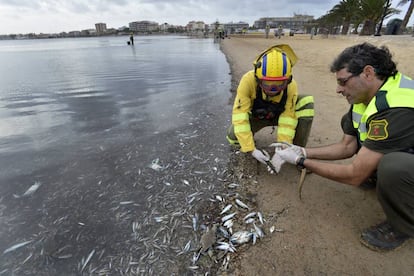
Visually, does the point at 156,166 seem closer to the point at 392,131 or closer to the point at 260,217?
the point at 260,217

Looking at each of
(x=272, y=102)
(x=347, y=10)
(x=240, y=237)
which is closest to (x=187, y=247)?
(x=240, y=237)

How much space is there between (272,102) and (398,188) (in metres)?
1.86

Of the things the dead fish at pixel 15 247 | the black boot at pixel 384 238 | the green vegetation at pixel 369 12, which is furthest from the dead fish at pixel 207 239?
the green vegetation at pixel 369 12

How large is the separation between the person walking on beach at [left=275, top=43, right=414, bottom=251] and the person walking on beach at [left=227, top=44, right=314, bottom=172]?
66 cm

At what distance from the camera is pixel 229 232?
247 cm

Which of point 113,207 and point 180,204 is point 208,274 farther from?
point 113,207

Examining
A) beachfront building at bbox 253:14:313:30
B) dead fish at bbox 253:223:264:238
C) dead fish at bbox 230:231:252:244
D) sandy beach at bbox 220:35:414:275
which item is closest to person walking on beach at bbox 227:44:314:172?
sandy beach at bbox 220:35:414:275

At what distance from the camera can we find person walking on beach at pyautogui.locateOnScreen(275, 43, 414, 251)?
1.84 m

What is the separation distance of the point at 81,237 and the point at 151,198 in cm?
Result: 92

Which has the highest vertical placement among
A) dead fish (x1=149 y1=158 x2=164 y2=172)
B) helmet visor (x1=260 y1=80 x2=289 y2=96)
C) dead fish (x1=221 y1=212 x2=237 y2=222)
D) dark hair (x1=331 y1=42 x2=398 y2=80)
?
dark hair (x1=331 y1=42 x2=398 y2=80)

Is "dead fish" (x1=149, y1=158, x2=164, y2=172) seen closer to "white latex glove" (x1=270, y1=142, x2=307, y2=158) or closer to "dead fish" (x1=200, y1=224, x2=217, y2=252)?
"dead fish" (x1=200, y1=224, x2=217, y2=252)

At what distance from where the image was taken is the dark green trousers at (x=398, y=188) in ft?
6.01

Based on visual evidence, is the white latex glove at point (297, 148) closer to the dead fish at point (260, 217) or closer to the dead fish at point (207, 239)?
the dead fish at point (260, 217)

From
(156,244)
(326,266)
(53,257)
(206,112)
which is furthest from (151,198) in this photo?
(206,112)
